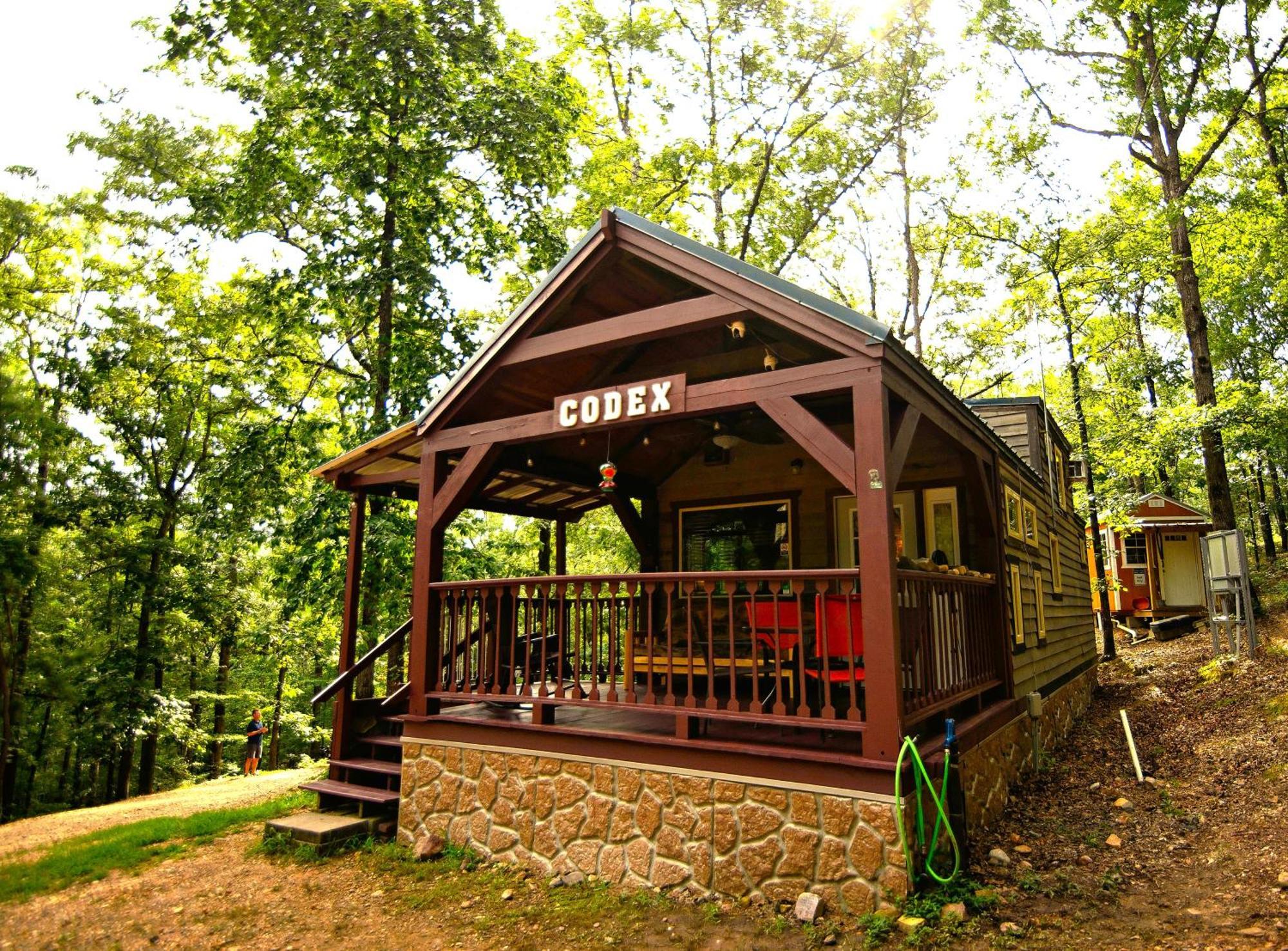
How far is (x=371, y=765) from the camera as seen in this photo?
24.7 ft

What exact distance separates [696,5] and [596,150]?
15.1 ft

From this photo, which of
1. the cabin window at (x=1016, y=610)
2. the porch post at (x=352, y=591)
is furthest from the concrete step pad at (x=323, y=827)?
the cabin window at (x=1016, y=610)

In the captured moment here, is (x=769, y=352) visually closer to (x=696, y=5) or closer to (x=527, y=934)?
(x=527, y=934)

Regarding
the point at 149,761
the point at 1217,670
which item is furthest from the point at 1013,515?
the point at 149,761

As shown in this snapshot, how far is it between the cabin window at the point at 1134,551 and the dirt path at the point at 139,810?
21.1 m

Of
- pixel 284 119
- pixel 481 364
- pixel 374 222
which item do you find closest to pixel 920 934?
pixel 481 364

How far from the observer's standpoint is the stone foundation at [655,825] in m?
4.66

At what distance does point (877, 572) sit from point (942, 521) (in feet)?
13.2

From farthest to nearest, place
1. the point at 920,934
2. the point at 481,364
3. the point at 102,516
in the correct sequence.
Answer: the point at 102,516
the point at 481,364
the point at 920,934

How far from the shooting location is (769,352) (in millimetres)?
6105

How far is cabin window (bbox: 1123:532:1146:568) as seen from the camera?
2162 centimetres

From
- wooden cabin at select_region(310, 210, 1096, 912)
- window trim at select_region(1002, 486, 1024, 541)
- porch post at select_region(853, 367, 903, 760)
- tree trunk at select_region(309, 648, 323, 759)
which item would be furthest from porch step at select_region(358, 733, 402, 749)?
tree trunk at select_region(309, 648, 323, 759)

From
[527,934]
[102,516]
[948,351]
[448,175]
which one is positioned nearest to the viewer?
[527,934]

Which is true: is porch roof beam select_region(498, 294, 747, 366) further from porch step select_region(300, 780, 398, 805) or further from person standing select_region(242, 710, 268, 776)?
person standing select_region(242, 710, 268, 776)
